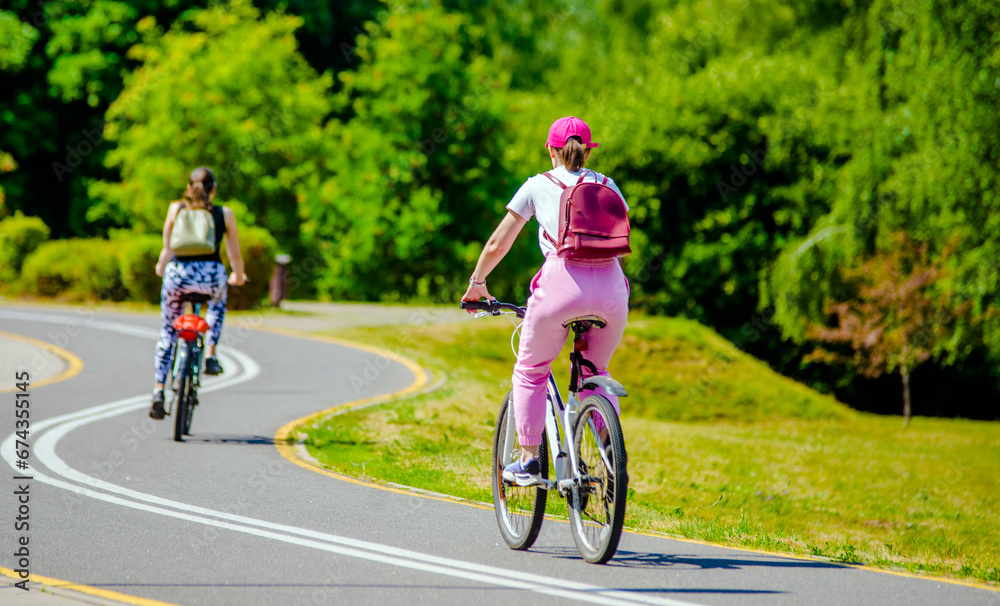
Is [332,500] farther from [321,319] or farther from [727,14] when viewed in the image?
[727,14]

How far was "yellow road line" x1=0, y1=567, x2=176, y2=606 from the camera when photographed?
4.45m

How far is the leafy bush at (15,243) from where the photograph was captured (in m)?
27.2

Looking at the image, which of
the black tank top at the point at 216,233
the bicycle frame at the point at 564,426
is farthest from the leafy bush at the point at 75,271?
the bicycle frame at the point at 564,426

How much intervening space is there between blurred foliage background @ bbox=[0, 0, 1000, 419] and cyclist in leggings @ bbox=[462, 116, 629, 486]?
15.5 meters

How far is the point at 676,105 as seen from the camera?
29844 mm

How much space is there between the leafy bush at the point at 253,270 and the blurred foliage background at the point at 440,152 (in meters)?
0.13

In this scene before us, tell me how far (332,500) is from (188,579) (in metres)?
1.83

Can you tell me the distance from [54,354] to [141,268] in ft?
31.4

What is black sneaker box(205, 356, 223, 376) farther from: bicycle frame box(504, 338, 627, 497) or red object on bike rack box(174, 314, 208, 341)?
bicycle frame box(504, 338, 627, 497)

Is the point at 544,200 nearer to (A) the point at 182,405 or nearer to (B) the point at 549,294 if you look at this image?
(B) the point at 549,294

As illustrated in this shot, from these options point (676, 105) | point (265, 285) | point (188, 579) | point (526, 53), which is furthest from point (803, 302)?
point (526, 53)

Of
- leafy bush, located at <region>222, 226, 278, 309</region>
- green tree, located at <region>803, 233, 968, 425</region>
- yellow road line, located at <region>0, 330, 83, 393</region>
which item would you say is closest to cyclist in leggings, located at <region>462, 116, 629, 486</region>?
yellow road line, located at <region>0, 330, 83, 393</region>

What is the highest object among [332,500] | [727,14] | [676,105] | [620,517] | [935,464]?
[727,14]

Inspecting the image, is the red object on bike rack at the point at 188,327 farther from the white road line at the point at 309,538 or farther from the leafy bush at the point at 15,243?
the leafy bush at the point at 15,243
